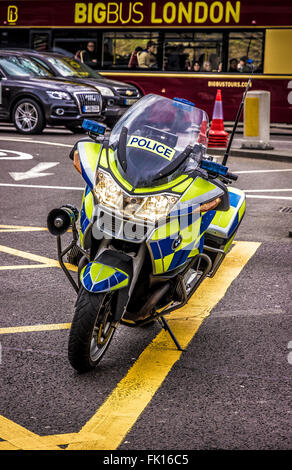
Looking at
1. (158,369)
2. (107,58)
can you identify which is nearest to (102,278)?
(158,369)

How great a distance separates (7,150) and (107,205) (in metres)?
10.9

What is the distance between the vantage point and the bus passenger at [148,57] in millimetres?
22023

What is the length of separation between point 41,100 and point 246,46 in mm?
6225

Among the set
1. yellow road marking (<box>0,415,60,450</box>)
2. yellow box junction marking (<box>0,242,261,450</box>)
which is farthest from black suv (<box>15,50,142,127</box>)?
yellow road marking (<box>0,415,60,450</box>)

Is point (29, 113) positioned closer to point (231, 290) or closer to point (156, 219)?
point (231, 290)

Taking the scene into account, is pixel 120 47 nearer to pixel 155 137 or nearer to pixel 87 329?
pixel 155 137

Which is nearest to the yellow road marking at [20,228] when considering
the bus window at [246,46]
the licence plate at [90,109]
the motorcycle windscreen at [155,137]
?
the motorcycle windscreen at [155,137]

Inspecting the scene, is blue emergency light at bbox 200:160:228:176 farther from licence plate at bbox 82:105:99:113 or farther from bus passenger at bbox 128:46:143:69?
bus passenger at bbox 128:46:143:69

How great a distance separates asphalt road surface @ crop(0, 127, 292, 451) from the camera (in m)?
3.75

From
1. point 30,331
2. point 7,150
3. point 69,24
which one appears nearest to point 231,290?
point 30,331

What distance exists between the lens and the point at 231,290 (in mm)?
6250

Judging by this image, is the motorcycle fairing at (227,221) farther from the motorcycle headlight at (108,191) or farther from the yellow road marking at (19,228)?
the yellow road marking at (19,228)

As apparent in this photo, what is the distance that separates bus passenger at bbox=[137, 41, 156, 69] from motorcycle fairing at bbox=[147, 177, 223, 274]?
1788cm

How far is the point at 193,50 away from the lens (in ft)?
71.3
